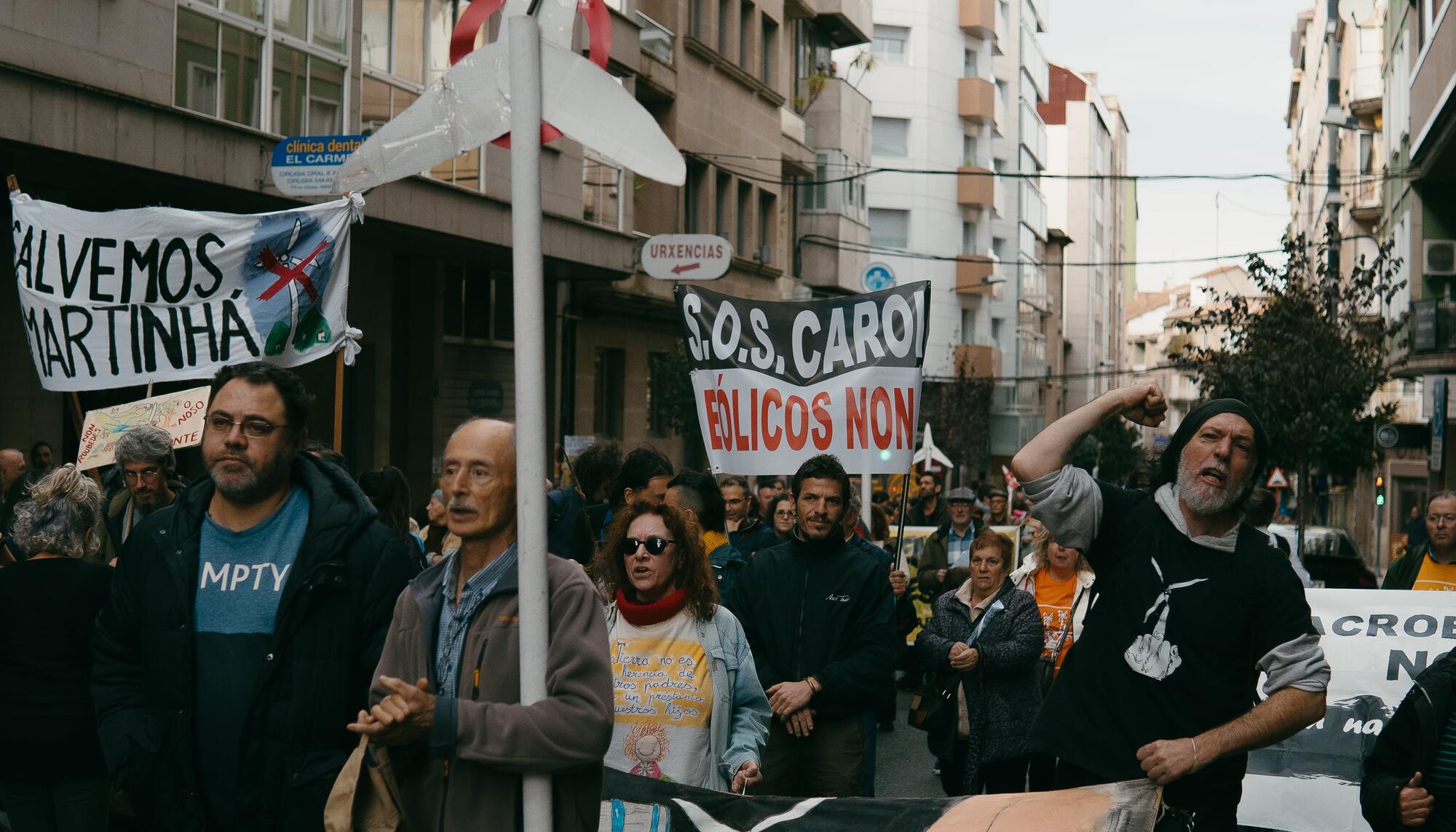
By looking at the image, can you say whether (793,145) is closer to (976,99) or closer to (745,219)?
(745,219)

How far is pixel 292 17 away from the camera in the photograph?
635 inches

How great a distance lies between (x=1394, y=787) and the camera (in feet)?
15.6

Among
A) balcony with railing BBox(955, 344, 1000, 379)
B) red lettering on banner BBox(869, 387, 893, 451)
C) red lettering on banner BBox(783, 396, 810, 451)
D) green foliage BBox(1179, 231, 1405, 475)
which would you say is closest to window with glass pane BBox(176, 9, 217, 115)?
red lettering on banner BBox(783, 396, 810, 451)

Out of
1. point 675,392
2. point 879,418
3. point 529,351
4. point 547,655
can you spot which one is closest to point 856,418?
point 879,418

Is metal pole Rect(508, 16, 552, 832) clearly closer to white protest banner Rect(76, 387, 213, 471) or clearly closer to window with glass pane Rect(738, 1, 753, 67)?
white protest banner Rect(76, 387, 213, 471)

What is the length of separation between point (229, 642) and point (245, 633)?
1.8 inches

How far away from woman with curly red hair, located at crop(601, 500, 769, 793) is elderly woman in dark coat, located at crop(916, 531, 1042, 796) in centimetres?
225

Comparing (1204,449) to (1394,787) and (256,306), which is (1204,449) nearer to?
(1394,787)

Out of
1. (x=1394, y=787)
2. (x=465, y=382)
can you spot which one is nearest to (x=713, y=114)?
(x=465, y=382)

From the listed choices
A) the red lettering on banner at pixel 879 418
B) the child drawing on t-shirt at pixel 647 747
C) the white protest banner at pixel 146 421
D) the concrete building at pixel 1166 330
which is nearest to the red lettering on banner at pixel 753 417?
the red lettering on banner at pixel 879 418

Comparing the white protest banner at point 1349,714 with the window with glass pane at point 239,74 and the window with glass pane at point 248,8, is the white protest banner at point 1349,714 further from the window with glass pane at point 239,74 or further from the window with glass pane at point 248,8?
the window with glass pane at point 248,8

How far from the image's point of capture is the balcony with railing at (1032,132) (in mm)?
73625

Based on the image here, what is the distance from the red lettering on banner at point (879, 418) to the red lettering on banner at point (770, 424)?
51 cm

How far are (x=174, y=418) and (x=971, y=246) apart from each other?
54270 millimetres
